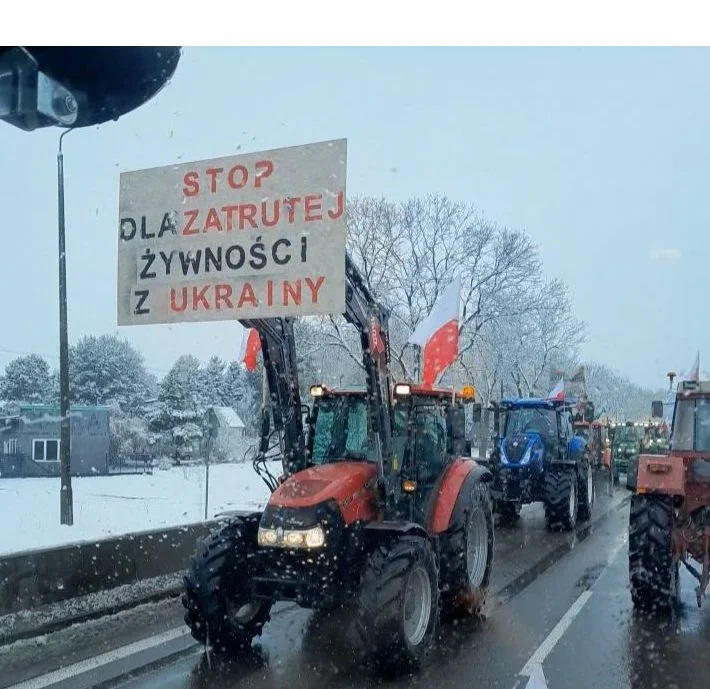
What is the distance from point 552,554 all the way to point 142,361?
4412cm

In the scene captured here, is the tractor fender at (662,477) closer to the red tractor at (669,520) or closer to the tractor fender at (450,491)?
the red tractor at (669,520)

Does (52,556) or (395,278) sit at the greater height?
(395,278)

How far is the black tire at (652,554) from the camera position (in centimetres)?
743

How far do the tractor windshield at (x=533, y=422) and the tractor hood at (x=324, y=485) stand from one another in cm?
861

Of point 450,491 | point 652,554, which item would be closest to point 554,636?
point 652,554

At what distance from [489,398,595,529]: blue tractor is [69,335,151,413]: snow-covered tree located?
114ft

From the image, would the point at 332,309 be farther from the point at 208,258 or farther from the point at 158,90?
the point at 158,90

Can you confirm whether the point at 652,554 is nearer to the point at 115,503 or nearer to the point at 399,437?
the point at 399,437

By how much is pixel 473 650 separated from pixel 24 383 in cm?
4951

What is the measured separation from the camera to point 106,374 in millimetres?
48969

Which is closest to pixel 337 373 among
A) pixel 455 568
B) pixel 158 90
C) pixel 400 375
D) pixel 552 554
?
pixel 400 375

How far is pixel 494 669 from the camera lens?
19.2 feet

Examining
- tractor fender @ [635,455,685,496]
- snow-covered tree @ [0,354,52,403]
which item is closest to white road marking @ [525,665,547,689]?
tractor fender @ [635,455,685,496]

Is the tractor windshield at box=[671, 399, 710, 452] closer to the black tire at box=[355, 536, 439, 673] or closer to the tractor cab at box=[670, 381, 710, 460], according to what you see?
the tractor cab at box=[670, 381, 710, 460]
